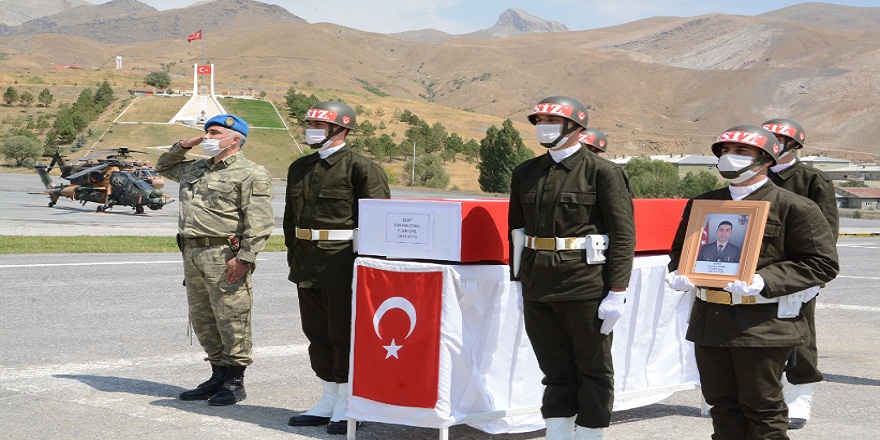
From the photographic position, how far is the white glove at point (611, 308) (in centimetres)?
508

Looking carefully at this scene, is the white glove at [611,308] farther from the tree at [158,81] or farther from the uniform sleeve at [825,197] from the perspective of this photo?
the tree at [158,81]

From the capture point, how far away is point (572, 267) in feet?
16.8

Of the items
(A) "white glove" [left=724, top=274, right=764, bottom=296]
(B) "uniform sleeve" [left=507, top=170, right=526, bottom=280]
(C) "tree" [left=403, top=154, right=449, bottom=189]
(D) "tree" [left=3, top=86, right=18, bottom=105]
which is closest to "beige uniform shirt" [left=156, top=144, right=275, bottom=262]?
(B) "uniform sleeve" [left=507, top=170, right=526, bottom=280]

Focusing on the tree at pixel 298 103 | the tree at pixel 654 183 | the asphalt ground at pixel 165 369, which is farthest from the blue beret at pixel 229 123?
the tree at pixel 298 103

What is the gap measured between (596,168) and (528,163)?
1.56 feet

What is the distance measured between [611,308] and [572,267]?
0.31m

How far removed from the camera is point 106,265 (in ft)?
49.5

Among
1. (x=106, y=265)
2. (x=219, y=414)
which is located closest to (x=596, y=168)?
(x=219, y=414)

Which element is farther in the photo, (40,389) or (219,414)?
(40,389)

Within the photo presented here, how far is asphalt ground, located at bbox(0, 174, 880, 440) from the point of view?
20.3 ft

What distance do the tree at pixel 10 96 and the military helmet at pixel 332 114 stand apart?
329ft

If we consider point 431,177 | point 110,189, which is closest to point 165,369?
point 110,189

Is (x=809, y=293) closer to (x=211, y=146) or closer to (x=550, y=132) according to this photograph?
(x=550, y=132)

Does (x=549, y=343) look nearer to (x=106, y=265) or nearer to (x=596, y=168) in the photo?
(x=596, y=168)
